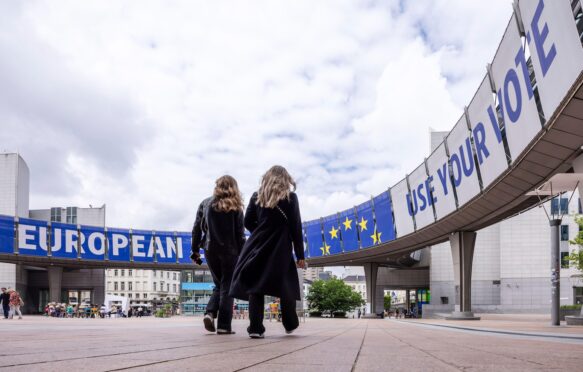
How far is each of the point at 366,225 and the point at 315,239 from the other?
29.5 ft

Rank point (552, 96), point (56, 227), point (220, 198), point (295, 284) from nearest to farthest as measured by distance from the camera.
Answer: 1. point (295, 284)
2. point (220, 198)
3. point (552, 96)
4. point (56, 227)

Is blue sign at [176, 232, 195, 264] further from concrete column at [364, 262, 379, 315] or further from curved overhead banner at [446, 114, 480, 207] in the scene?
curved overhead banner at [446, 114, 480, 207]

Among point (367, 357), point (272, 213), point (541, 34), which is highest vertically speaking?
point (541, 34)

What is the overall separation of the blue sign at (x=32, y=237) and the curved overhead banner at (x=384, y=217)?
1008 inches

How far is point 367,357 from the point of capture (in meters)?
3.67

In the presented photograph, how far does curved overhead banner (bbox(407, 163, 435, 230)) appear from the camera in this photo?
2581 centimetres

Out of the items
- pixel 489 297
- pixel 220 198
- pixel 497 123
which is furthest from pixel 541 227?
pixel 220 198

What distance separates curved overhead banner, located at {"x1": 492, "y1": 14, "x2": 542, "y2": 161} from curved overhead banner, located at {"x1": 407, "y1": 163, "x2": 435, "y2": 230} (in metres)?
10.1

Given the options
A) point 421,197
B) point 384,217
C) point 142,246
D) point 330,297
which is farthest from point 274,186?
point 330,297

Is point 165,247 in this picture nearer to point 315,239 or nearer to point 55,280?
point 55,280

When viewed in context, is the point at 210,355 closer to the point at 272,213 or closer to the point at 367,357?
the point at 367,357

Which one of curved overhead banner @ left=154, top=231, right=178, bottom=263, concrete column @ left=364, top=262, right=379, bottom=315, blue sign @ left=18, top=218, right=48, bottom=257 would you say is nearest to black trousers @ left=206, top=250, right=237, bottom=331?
blue sign @ left=18, top=218, right=48, bottom=257

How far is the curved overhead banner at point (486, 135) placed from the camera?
16500 millimetres

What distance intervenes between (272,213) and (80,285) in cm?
6152
